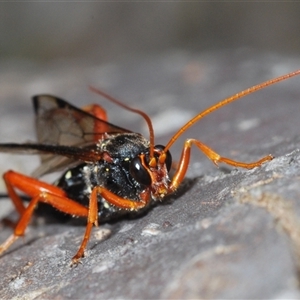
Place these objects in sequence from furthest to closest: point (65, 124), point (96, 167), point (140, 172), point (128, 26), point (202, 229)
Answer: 1. point (128, 26)
2. point (65, 124)
3. point (96, 167)
4. point (140, 172)
5. point (202, 229)

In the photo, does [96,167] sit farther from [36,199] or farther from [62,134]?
[62,134]

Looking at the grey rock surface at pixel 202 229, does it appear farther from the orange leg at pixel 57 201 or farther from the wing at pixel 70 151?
the wing at pixel 70 151

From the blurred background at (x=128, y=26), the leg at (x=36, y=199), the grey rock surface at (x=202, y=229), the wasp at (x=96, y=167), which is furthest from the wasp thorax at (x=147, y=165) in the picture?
the blurred background at (x=128, y=26)

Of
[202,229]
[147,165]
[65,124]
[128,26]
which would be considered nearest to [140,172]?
[147,165]

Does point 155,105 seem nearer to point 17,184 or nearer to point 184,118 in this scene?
point 184,118

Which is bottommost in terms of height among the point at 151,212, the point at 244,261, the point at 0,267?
the point at 0,267

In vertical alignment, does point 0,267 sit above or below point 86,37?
below

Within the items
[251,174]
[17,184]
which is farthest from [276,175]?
[17,184]

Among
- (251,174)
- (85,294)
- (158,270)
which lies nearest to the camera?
(158,270)
